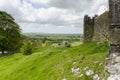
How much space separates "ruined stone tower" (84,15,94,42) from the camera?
170 feet

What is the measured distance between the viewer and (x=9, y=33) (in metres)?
96.7

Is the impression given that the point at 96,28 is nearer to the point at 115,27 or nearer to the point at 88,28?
the point at 88,28

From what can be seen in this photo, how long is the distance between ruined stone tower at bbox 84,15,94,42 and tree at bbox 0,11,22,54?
46623 millimetres

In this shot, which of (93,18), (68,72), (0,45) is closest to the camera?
(68,72)

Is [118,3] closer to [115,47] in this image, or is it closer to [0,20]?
[115,47]

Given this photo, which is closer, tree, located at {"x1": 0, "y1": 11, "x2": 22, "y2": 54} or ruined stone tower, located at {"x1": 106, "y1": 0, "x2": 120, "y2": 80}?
ruined stone tower, located at {"x1": 106, "y1": 0, "x2": 120, "y2": 80}

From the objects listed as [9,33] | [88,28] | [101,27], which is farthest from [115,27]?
[9,33]

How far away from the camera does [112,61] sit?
20.8 m

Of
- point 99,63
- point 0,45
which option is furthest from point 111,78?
point 0,45

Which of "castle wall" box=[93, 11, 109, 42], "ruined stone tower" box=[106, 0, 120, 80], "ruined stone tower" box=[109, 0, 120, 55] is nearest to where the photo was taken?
"ruined stone tower" box=[106, 0, 120, 80]

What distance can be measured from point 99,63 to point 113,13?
20.7ft

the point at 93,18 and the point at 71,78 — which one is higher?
the point at 93,18

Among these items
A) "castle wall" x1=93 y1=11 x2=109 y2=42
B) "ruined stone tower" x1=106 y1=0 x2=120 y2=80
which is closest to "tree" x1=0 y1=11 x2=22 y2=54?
"castle wall" x1=93 y1=11 x2=109 y2=42

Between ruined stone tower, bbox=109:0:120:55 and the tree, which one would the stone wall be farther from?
the tree
